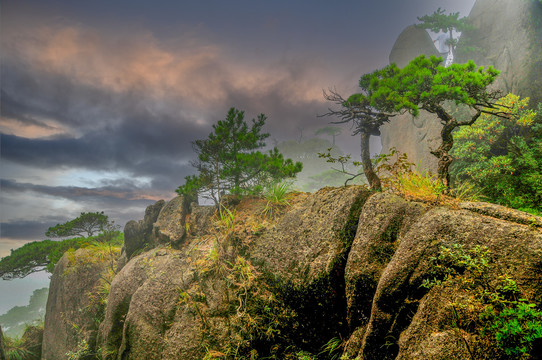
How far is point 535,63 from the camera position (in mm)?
11805

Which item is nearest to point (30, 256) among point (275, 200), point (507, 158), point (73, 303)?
point (73, 303)

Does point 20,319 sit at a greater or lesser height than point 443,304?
lesser

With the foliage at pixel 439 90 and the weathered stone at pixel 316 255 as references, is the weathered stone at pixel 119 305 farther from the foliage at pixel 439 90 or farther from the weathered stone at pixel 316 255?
the foliage at pixel 439 90

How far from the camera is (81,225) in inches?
575

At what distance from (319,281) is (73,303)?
10296mm

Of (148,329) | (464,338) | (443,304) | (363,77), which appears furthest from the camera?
(363,77)

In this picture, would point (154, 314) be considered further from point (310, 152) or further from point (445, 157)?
point (310, 152)

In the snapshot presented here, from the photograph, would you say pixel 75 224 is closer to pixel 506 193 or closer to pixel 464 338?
pixel 464 338

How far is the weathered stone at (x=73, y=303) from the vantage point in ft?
27.2

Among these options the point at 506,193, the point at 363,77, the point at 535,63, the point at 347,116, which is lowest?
the point at 506,193

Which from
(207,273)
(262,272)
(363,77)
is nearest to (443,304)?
(262,272)

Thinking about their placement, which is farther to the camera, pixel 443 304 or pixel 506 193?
pixel 506 193

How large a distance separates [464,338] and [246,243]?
4.36 m

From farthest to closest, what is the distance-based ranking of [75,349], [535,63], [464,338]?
[535,63] < [75,349] < [464,338]
